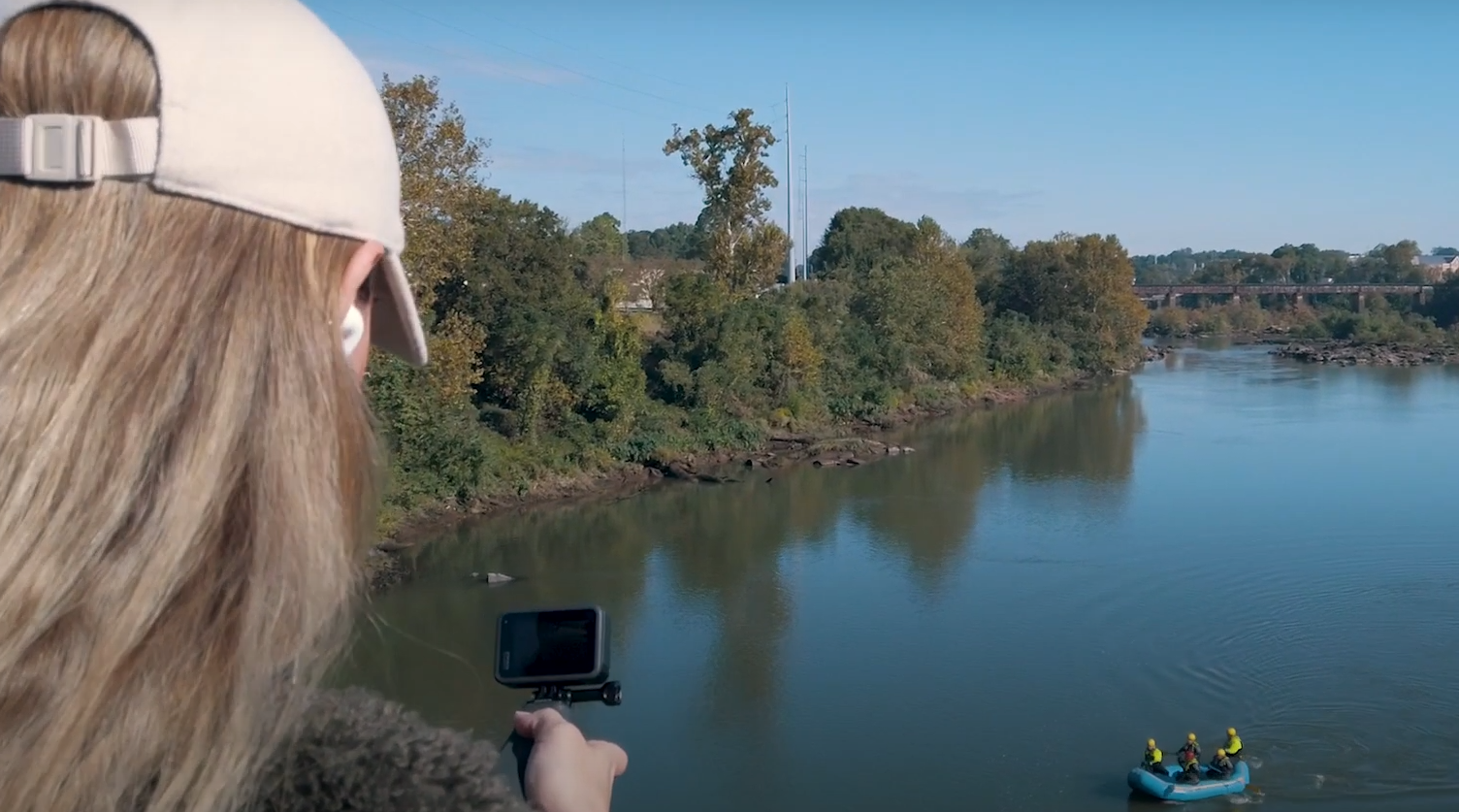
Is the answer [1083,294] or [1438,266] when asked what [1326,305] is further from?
[1083,294]

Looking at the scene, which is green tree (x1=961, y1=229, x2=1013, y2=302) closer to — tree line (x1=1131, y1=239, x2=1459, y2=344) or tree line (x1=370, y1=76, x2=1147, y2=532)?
tree line (x1=370, y1=76, x2=1147, y2=532)

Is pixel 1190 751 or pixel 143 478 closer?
pixel 143 478

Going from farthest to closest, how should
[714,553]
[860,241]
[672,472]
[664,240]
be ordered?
[664,240], [860,241], [672,472], [714,553]

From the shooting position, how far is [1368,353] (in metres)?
22.5

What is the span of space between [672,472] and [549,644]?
994cm

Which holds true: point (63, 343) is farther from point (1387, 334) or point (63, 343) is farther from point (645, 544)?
point (1387, 334)

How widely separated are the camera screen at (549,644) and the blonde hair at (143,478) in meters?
0.35

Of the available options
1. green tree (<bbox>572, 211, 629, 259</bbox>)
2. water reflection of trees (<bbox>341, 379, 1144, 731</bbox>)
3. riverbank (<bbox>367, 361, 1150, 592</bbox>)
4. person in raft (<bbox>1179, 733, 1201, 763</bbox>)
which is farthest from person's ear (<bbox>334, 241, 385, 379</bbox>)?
green tree (<bbox>572, 211, 629, 259</bbox>)

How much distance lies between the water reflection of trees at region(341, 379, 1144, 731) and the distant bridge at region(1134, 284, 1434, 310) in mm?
19007

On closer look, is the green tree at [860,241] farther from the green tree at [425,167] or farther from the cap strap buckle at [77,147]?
the cap strap buckle at [77,147]

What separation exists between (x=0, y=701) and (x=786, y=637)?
655cm

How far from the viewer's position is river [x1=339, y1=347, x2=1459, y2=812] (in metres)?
5.42

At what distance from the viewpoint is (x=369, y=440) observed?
1.36ft

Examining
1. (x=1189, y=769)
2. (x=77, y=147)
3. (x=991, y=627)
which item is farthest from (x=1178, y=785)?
(x=77, y=147)
